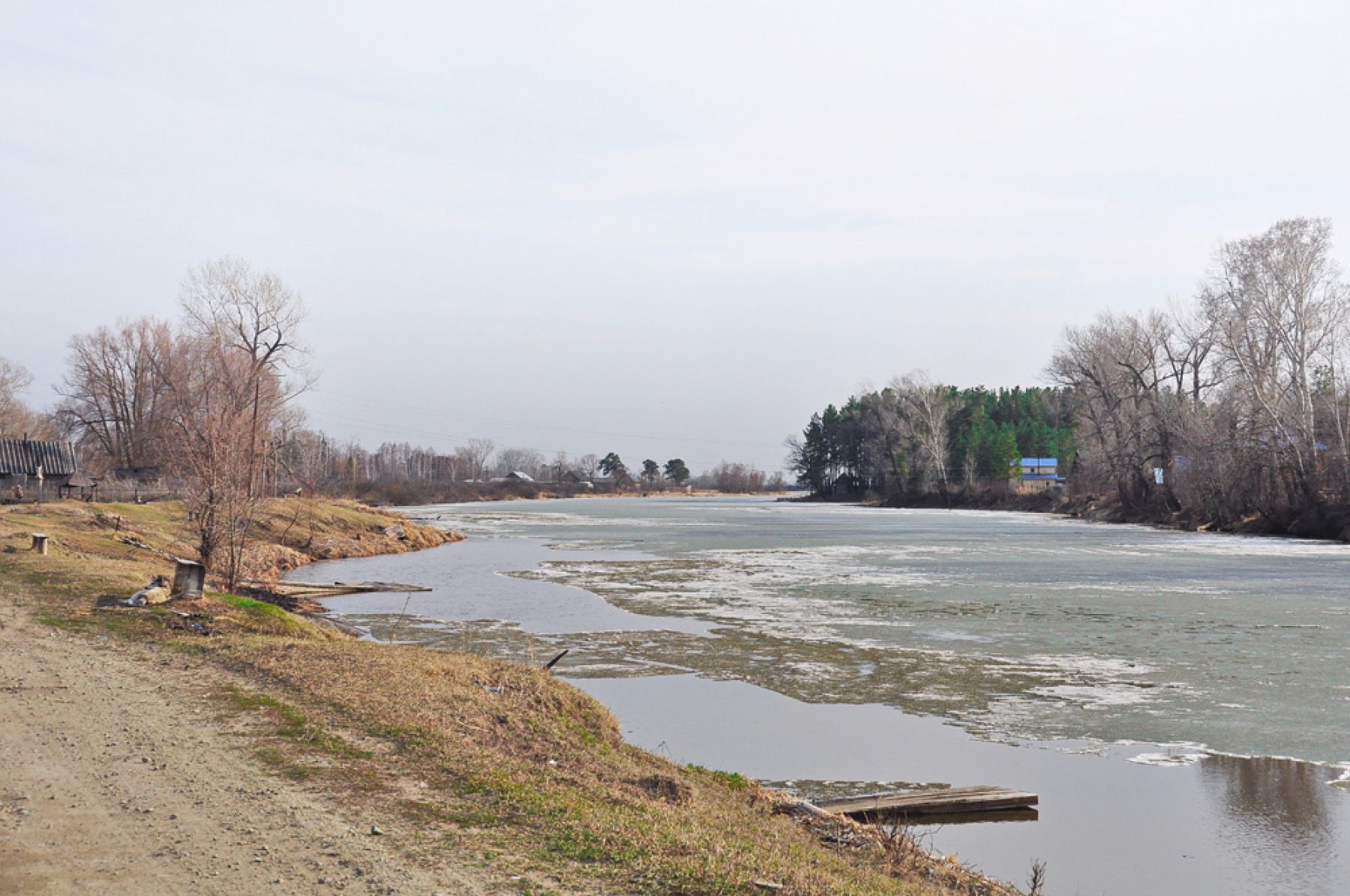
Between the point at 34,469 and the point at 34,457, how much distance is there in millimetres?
805

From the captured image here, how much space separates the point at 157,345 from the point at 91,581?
196 feet

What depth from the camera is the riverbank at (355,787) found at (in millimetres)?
5391

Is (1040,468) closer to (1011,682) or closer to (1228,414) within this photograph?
(1228,414)

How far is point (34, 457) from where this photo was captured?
48844mm

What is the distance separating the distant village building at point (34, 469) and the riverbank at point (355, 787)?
35.1 m

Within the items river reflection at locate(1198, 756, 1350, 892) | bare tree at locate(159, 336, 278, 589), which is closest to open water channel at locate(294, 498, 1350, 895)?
river reflection at locate(1198, 756, 1350, 892)

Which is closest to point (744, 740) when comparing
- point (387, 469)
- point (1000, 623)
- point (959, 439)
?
point (1000, 623)

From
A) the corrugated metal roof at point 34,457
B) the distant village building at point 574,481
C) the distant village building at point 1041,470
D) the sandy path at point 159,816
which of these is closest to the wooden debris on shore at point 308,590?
the sandy path at point 159,816

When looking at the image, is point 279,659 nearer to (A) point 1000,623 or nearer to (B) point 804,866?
(B) point 804,866

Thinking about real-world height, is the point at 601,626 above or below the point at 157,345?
below

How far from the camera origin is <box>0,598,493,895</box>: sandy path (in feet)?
16.8

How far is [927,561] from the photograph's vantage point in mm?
33344

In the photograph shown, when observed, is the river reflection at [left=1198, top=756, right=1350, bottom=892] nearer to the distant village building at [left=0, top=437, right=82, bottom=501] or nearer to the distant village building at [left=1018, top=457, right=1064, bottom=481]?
the distant village building at [left=0, top=437, right=82, bottom=501]

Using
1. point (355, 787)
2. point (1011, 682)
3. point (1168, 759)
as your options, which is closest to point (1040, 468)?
point (1011, 682)
